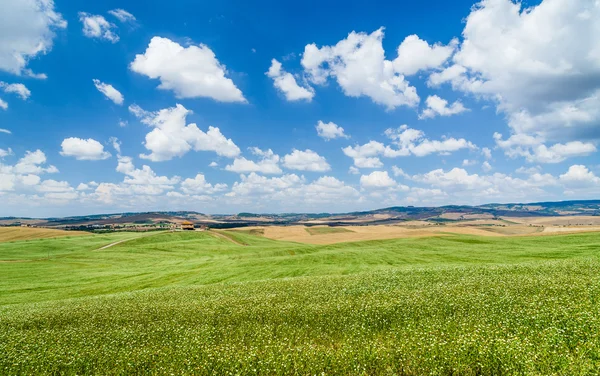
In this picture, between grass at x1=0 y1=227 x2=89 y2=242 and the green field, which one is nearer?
the green field

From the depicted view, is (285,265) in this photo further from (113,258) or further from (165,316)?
(113,258)

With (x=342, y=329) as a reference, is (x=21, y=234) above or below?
below

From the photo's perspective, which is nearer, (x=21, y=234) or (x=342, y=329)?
(x=342, y=329)

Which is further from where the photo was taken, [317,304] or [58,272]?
[58,272]

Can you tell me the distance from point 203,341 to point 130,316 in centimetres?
879

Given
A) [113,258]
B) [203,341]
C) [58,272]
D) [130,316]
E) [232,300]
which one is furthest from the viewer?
[113,258]

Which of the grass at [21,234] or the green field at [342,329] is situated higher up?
the green field at [342,329]

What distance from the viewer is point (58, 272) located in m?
56.1

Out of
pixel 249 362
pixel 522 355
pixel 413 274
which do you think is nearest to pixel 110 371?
pixel 249 362

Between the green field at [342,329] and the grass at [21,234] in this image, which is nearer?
the green field at [342,329]

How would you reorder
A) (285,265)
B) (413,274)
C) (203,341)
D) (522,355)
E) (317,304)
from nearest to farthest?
(522,355)
(203,341)
(317,304)
(413,274)
(285,265)

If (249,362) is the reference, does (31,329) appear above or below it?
below

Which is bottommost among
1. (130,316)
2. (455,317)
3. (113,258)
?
(113,258)

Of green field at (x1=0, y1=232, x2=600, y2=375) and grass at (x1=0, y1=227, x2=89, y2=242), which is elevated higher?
green field at (x1=0, y1=232, x2=600, y2=375)
